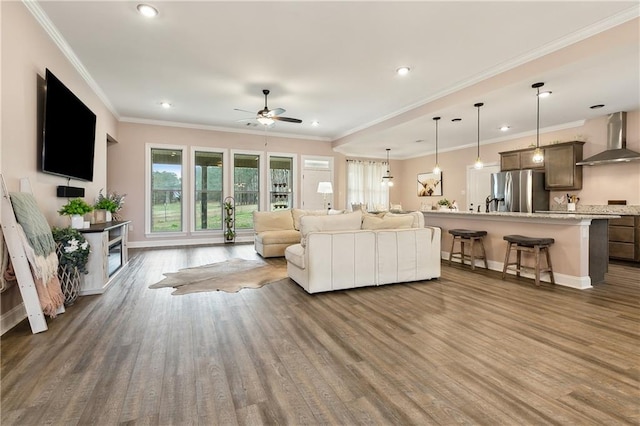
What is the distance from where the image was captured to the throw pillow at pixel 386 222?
13.6 ft

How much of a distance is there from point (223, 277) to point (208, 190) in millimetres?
4178

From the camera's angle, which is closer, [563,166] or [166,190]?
[563,166]

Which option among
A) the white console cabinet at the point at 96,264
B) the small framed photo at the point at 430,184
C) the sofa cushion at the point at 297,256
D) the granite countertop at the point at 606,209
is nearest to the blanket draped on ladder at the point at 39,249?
the white console cabinet at the point at 96,264

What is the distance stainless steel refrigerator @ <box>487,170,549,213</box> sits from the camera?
6828 millimetres

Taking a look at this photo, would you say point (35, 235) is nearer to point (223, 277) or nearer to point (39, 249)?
point (39, 249)

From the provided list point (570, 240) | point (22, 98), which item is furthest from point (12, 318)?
point (570, 240)

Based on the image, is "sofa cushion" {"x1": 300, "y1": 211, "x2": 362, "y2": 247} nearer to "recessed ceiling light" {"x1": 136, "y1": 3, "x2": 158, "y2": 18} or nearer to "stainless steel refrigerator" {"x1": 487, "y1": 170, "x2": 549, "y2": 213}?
"recessed ceiling light" {"x1": 136, "y1": 3, "x2": 158, "y2": 18}

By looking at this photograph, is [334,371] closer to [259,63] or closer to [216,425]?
[216,425]

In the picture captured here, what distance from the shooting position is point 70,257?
322cm

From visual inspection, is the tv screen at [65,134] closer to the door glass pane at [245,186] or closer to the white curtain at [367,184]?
the door glass pane at [245,186]

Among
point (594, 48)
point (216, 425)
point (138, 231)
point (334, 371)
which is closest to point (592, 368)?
point (334, 371)

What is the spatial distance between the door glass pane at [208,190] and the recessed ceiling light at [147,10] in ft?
16.4

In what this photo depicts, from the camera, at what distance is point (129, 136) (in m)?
7.26

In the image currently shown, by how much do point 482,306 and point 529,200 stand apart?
15.4ft
